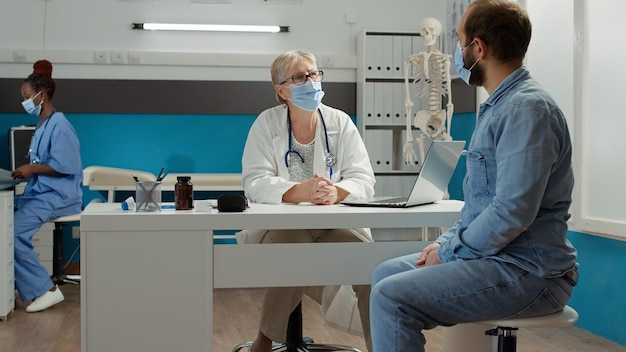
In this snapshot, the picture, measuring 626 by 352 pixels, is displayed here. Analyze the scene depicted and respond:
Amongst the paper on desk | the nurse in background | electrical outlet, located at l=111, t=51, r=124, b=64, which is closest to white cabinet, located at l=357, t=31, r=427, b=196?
electrical outlet, located at l=111, t=51, r=124, b=64

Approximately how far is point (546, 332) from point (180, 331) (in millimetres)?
2112

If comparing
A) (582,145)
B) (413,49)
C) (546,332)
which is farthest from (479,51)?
(413,49)

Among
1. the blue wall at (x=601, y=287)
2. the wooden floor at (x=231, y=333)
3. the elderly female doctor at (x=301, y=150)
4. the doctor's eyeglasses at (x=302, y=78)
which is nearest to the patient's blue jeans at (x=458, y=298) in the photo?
the elderly female doctor at (x=301, y=150)

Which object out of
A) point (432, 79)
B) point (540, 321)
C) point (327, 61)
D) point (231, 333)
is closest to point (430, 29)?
point (432, 79)

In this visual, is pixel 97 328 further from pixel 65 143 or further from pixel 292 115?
pixel 65 143

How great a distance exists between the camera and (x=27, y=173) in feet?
14.0

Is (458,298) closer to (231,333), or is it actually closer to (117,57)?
(231,333)

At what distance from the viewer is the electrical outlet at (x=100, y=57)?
17.4 ft

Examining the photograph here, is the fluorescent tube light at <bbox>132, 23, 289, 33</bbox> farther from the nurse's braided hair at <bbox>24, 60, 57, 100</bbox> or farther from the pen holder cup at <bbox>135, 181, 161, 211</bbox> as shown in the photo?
the pen holder cup at <bbox>135, 181, 161, 211</bbox>

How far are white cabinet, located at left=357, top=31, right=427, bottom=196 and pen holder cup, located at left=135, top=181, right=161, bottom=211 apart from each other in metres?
3.30

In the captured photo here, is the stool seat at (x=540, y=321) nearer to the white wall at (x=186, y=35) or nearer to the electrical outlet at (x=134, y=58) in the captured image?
the white wall at (x=186, y=35)

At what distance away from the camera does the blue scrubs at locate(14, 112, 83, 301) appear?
4.19 m

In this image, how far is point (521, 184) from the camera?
5.73ft

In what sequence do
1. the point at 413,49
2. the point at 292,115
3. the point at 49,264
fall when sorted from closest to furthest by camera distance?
the point at 292,115 < the point at 49,264 < the point at 413,49
